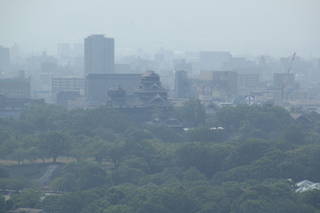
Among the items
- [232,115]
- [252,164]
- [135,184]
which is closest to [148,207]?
[135,184]

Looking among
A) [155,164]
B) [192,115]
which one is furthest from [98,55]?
[155,164]

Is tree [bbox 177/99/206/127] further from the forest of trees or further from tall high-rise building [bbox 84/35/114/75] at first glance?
tall high-rise building [bbox 84/35/114/75]

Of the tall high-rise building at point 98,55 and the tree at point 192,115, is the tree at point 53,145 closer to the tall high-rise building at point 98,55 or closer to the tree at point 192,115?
the tree at point 192,115

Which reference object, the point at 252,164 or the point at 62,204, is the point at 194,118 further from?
the point at 62,204

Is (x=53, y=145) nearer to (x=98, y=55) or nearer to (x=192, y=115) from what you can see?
(x=192, y=115)

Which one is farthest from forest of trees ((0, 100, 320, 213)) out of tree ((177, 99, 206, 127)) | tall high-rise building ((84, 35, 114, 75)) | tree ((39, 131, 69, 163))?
tall high-rise building ((84, 35, 114, 75))

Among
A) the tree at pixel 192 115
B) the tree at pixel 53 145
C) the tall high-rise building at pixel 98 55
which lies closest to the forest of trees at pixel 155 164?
the tree at pixel 53 145

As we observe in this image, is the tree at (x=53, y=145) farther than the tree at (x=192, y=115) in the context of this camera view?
No
